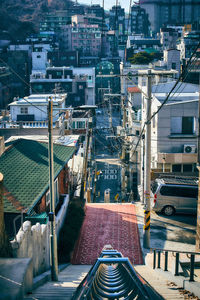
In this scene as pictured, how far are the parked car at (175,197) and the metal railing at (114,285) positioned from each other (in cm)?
1058

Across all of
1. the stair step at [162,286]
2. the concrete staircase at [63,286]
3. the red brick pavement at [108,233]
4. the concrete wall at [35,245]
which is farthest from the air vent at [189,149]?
the stair step at [162,286]

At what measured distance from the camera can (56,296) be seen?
23.8ft

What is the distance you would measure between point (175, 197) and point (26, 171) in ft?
21.4

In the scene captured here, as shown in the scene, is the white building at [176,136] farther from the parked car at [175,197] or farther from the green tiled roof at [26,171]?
the green tiled roof at [26,171]

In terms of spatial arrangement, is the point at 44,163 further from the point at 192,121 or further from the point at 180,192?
the point at 192,121

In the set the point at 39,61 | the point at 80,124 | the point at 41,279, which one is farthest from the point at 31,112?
the point at 39,61

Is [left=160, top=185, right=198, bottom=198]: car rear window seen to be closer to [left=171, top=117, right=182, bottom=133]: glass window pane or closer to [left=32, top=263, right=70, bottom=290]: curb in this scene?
[left=171, top=117, right=182, bottom=133]: glass window pane

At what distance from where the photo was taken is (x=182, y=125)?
877 inches

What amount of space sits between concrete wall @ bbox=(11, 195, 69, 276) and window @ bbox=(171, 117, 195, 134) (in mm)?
12216

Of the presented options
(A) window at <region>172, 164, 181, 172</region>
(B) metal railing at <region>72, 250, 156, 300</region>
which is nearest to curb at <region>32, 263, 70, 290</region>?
(B) metal railing at <region>72, 250, 156, 300</region>

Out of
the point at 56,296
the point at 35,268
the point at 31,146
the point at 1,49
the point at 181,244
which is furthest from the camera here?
the point at 1,49

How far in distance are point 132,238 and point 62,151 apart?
456cm

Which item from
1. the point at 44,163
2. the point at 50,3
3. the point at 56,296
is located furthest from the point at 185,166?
the point at 50,3

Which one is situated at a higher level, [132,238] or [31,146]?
[31,146]
